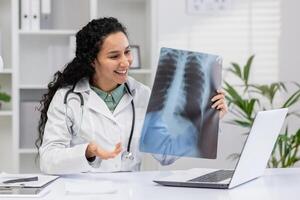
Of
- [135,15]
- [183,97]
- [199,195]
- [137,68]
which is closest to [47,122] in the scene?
[183,97]

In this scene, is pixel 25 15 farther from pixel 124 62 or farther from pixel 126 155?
pixel 126 155

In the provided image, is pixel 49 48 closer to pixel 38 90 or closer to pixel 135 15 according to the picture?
pixel 38 90

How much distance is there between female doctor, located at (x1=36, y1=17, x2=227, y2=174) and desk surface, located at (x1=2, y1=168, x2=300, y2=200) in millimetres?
330

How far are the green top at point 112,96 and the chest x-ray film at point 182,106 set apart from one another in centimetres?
37

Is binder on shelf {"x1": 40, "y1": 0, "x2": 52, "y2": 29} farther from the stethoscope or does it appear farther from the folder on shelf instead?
the folder on shelf

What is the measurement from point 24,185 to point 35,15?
A: 75.2 inches

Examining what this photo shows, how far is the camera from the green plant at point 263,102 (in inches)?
130

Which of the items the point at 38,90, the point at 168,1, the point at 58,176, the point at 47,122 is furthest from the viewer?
the point at 38,90

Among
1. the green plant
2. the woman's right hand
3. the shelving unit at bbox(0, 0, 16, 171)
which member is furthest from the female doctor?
the shelving unit at bbox(0, 0, 16, 171)

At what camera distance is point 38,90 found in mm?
3818

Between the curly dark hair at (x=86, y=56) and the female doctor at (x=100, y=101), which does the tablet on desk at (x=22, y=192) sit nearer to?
the female doctor at (x=100, y=101)

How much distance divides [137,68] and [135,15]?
0.43 meters

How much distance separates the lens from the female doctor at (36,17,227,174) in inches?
95.3

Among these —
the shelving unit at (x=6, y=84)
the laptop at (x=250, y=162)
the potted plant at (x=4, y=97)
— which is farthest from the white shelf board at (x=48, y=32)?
the laptop at (x=250, y=162)
